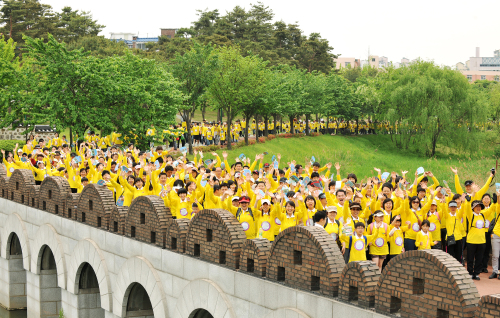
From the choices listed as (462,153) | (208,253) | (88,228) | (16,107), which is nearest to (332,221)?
(208,253)

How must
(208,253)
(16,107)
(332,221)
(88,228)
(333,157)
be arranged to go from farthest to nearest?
(333,157) < (16,107) < (88,228) < (208,253) < (332,221)

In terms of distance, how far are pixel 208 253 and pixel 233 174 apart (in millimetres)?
4686

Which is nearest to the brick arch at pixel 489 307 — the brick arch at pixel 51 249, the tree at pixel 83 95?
the brick arch at pixel 51 249

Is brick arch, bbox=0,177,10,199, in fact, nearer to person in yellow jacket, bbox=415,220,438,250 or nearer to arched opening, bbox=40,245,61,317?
arched opening, bbox=40,245,61,317

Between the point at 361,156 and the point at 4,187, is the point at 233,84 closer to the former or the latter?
the point at 361,156

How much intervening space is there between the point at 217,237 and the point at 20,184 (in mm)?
11704

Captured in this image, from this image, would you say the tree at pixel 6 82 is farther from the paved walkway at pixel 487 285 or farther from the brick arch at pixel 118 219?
the paved walkway at pixel 487 285

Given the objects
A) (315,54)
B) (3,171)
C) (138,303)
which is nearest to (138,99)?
(3,171)

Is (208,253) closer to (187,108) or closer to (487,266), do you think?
(487,266)

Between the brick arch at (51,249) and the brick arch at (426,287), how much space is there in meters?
11.5

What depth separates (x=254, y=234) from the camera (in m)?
12.1

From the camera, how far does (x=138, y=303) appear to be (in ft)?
48.4

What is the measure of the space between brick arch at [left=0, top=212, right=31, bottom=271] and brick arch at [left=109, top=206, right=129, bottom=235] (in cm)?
622

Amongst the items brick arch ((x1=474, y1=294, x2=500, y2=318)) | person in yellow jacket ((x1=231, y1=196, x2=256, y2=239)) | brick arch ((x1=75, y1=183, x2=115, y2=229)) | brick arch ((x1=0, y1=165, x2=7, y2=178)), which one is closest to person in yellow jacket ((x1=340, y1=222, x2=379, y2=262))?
person in yellow jacket ((x1=231, y1=196, x2=256, y2=239))
